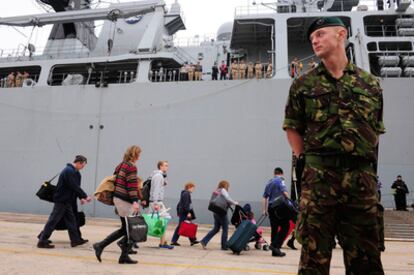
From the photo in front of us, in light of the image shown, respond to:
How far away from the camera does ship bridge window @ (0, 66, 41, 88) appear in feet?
44.8

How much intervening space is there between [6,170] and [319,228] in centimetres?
1361

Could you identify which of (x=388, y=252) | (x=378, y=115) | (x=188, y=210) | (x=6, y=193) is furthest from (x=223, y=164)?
(x=378, y=115)

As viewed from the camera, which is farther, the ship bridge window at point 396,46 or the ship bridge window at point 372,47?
the ship bridge window at point 372,47

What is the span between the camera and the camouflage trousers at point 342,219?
1.53m

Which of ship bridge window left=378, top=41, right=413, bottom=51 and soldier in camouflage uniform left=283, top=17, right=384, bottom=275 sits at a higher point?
ship bridge window left=378, top=41, right=413, bottom=51

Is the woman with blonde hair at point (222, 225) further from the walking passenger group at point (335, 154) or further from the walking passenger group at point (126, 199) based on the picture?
the walking passenger group at point (335, 154)

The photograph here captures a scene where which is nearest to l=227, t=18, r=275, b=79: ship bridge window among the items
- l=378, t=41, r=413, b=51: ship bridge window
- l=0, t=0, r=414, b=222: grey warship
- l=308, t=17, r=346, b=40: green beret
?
l=0, t=0, r=414, b=222: grey warship

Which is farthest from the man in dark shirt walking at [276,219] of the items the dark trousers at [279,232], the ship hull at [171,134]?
the ship hull at [171,134]

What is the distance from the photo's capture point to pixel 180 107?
11414 mm

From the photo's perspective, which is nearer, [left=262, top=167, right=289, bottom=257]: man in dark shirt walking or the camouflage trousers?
the camouflage trousers

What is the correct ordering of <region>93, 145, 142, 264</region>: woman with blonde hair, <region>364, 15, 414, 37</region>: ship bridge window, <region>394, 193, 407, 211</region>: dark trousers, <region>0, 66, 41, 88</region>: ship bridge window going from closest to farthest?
<region>93, 145, 142, 264</region>: woman with blonde hair, <region>394, 193, 407, 211</region>: dark trousers, <region>364, 15, 414, 37</region>: ship bridge window, <region>0, 66, 41, 88</region>: ship bridge window

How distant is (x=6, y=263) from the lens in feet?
11.5

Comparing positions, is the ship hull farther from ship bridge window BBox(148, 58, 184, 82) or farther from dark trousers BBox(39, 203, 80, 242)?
dark trousers BBox(39, 203, 80, 242)

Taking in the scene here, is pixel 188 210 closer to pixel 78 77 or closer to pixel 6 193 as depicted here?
pixel 6 193
